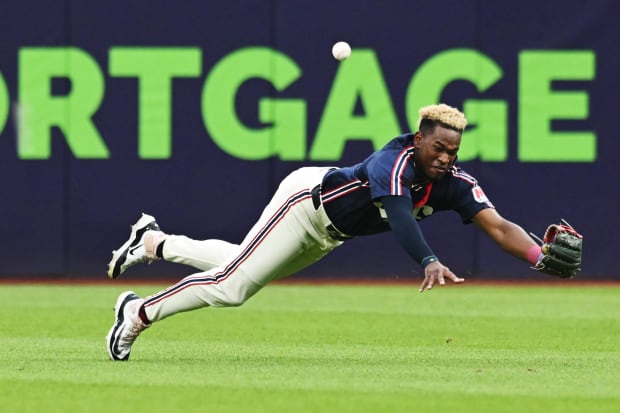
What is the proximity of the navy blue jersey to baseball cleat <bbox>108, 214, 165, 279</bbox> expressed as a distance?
4.56 feet

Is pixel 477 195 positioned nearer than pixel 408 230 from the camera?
No

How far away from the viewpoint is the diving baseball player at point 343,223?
26.6 feet

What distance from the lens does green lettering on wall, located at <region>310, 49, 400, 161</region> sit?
51.8 feet

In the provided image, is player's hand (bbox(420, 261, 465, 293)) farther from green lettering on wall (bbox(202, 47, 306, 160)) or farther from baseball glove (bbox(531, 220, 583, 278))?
green lettering on wall (bbox(202, 47, 306, 160))

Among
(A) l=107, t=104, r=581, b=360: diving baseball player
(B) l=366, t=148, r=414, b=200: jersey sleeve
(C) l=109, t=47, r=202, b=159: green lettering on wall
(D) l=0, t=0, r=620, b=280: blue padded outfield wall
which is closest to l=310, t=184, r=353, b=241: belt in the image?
(A) l=107, t=104, r=581, b=360: diving baseball player

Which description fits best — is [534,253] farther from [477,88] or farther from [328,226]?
[477,88]

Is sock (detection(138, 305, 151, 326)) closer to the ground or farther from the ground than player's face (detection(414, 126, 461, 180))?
closer to the ground

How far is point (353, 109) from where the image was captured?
52.0 feet

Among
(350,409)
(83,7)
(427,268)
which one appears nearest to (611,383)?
(427,268)

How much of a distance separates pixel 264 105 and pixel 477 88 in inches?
96.0

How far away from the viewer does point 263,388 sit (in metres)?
7.16

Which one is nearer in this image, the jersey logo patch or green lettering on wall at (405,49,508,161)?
the jersey logo patch

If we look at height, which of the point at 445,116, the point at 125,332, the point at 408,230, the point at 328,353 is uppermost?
the point at 445,116

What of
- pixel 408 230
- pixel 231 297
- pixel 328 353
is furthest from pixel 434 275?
pixel 328 353
